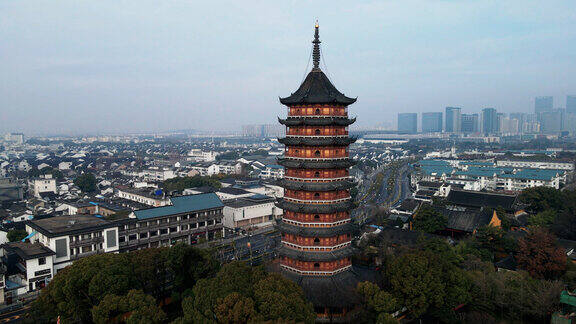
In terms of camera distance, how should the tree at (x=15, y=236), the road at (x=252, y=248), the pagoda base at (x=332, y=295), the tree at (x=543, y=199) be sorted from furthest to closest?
the tree at (x=543, y=199) < the tree at (x=15, y=236) < the road at (x=252, y=248) < the pagoda base at (x=332, y=295)

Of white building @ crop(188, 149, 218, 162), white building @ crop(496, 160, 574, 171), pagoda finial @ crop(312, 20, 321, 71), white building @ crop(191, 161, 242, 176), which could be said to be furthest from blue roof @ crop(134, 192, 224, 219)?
white building @ crop(496, 160, 574, 171)

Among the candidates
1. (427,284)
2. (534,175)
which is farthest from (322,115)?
(534,175)

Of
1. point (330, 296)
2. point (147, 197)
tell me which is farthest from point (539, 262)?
point (147, 197)

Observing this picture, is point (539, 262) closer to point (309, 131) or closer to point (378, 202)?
point (309, 131)

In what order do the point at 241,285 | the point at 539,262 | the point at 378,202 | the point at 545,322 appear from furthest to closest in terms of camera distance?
the point at 378,202, the point at 539,262, the point at 545,322, the point at 241,285

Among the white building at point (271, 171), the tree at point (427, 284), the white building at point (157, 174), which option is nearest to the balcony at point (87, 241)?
the tree at point (427, 284)

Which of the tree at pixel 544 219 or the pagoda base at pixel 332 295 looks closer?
the pagoda base at pixel 332 295

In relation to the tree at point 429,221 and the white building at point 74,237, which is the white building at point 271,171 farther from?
the white building at point 74,237
